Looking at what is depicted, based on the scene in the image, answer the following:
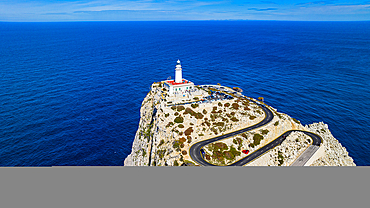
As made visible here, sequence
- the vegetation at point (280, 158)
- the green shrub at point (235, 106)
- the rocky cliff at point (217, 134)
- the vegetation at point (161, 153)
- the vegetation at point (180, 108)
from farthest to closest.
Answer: the green shrub at point (235, 106) < the vegetation at point (180, 108) < the vegetation at point (161, 153) < the vegetation at point (280, 158) < the rocky cliff at point (217, 134)

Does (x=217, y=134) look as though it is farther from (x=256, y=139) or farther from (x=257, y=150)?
(x=257, y=150)

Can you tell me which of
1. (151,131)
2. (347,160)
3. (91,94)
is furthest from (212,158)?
(91,94)

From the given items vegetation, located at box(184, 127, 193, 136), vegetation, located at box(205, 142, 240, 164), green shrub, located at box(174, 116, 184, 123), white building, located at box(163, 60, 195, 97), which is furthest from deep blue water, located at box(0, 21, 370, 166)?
vegetation, located at box(205, 142, 240, 164)

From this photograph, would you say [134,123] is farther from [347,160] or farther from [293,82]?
[293,82]

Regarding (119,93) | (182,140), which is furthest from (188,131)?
(119,93)

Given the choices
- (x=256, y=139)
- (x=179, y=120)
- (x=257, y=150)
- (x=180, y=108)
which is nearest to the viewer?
(x=257, y=150)

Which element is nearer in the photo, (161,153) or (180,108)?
(161,153)

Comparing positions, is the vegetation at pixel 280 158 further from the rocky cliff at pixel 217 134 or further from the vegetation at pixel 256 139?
the vegetation at pixel 256 139

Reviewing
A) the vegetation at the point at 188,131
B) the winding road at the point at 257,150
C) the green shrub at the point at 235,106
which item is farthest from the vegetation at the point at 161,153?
the green shrub at the point at 235,106
